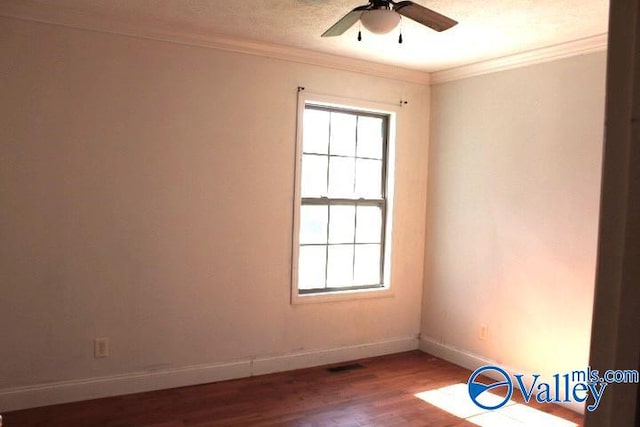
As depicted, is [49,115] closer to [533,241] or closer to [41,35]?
[41,35]

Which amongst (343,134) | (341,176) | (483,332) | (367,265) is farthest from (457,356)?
(343,134)

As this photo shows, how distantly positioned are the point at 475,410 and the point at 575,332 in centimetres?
89

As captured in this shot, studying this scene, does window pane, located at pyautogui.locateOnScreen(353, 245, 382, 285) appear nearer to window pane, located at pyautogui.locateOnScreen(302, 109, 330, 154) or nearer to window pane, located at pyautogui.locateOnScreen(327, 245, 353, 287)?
window pane, located at pyautogui.locateOnScreen(327, 245, 353, 287)

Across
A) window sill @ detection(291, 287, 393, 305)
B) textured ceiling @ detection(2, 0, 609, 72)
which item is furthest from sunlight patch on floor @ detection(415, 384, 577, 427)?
textured ceiling @ detection(2, 0, 609, 72)

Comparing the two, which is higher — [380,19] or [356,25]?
[356,25]

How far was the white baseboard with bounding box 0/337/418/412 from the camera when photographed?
319 cm

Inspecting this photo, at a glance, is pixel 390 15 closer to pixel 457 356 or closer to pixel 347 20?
pixel 347 20

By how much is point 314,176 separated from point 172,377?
195cm

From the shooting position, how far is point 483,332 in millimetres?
4164

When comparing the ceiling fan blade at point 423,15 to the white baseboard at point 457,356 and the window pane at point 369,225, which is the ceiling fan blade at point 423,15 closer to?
the window pane at point 369,225

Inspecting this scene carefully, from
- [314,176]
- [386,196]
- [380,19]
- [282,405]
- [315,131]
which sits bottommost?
[282,405]

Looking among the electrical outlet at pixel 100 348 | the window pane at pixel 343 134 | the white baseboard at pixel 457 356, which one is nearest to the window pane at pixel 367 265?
the white baseboard at pixel 457 356

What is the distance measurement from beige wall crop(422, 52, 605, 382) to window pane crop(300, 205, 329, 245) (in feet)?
3.59

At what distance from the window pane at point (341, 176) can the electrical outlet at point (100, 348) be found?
6.93 ft
